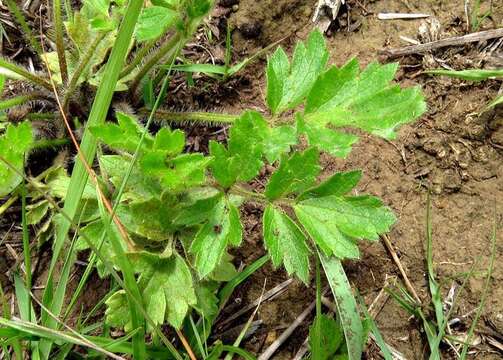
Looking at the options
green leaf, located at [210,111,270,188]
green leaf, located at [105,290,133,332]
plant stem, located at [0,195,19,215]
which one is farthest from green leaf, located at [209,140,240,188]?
plant stem, located at [0,195,19,215]

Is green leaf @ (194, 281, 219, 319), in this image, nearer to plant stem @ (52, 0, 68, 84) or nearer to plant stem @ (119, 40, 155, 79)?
plant stem @ (119, 40, 155, 79)

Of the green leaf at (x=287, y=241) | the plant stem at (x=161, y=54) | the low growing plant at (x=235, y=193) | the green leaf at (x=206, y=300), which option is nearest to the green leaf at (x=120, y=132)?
the low growing plant at (x=235, y=193)

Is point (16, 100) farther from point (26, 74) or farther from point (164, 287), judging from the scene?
→ point (164, 287)

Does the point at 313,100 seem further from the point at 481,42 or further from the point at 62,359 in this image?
the point at 62,359

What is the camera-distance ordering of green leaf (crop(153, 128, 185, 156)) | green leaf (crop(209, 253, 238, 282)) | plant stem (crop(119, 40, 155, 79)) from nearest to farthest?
green leaf (crop(153, 128, 185, 156))
green leaf (crop(209, 253, 238, 282))
plant stem (crop(119, 40, 155, 79))

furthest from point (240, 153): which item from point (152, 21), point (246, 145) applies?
point (152, 21)

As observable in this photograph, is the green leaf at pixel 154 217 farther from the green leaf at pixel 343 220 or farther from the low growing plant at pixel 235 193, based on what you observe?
the green leaf at pixel 343 220
